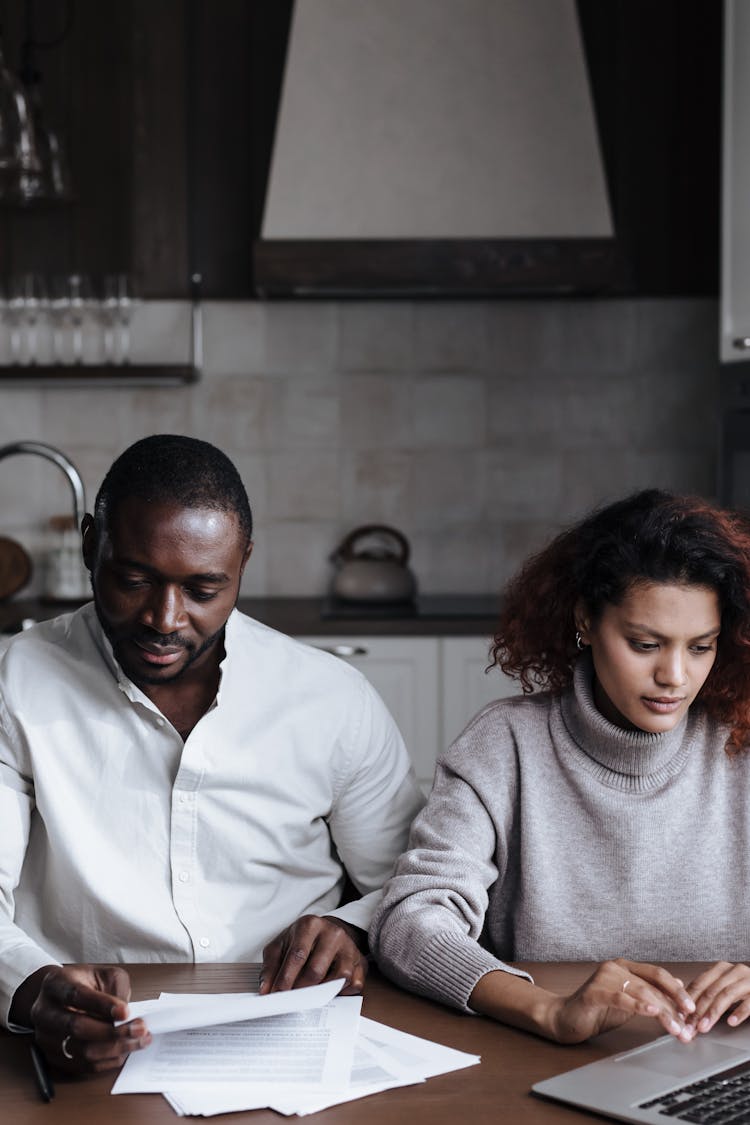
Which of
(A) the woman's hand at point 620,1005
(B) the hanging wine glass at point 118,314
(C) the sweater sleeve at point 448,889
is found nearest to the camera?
(A) the woman's hand at point 620,1005

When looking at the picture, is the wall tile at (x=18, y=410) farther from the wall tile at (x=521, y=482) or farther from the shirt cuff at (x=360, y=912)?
the shirt cuff at (x=360, y=912)

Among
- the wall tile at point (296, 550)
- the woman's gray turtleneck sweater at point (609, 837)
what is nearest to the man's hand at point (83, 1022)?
the woman's gray turtleneck sweater at point (609, 837)

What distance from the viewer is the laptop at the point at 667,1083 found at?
3.44 feet

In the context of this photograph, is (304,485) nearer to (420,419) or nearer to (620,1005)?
(420,419)

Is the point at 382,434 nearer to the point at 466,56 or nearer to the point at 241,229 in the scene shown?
the point at 241,229

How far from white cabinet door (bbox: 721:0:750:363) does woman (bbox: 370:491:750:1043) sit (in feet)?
4.72

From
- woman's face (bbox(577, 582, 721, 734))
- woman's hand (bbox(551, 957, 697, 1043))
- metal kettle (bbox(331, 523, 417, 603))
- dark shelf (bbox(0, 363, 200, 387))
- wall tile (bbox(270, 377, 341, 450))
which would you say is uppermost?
dark shelf (bbox(0, 363, 200, 387))

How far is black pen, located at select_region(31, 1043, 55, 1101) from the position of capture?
1100mm

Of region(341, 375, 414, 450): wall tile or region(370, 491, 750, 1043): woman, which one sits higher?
region(341, 375, 414, 450): wall tile

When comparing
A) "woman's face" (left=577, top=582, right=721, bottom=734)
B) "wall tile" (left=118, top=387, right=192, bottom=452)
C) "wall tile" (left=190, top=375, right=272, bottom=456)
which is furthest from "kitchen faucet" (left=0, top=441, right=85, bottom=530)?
"woman's face" (left=577, top=582, right=721, bottom=734)

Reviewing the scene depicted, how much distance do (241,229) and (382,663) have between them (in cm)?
130

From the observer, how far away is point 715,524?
1.53 m

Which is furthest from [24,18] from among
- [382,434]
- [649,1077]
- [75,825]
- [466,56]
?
[649,1077]

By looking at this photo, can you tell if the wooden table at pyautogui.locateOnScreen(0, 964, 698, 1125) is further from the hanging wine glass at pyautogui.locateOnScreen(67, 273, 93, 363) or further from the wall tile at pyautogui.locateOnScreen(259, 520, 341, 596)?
the hanging wine glass at pyautogui.locateOnScreen(67, 273, 93, 363)
